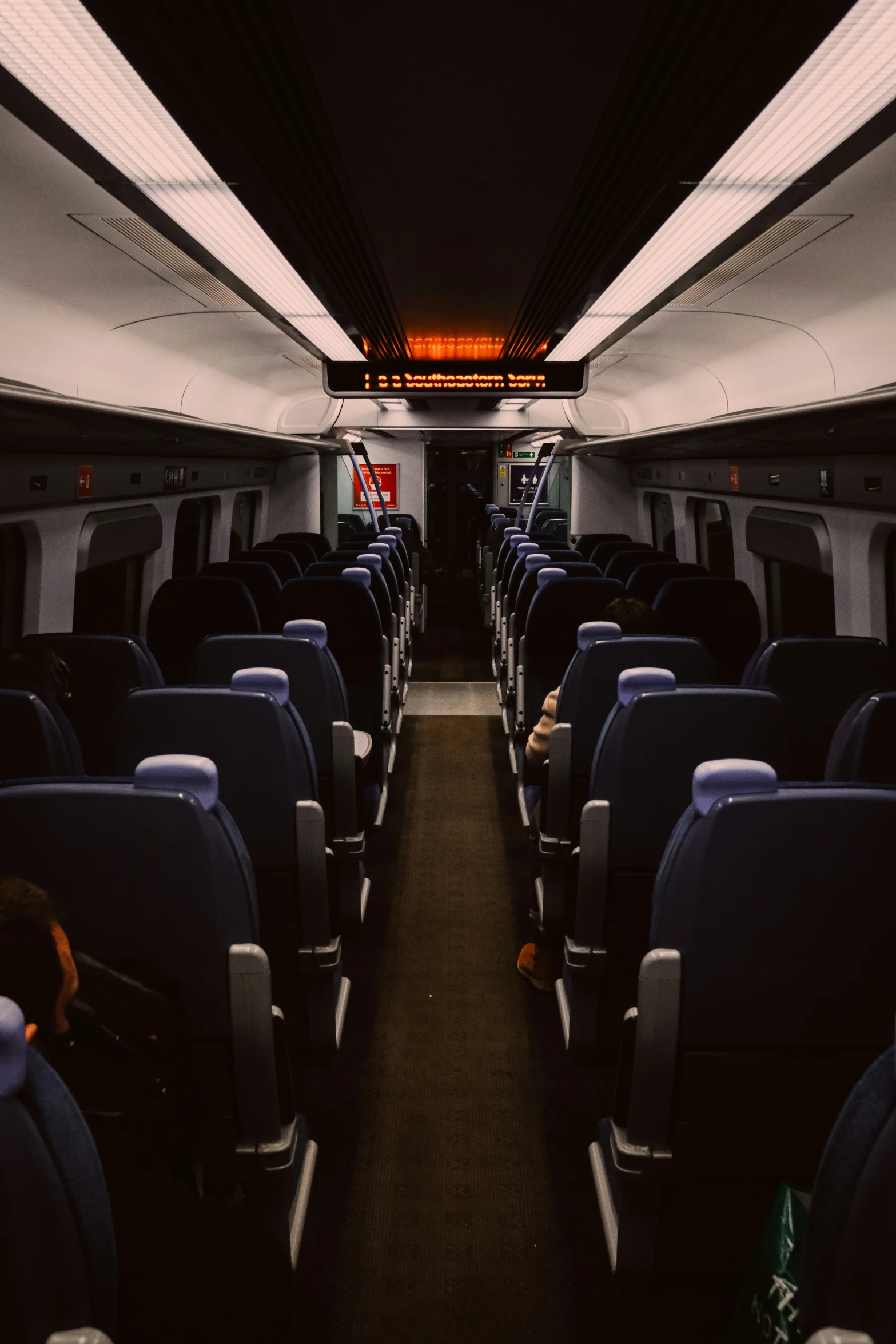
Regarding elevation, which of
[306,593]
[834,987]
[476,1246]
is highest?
[306,593]

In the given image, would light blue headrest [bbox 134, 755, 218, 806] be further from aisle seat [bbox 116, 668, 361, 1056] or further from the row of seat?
aisle seat [bbox 116, 668, 361, 1056]

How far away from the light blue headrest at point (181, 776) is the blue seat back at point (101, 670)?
1.72 metres

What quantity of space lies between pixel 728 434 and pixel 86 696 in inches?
151

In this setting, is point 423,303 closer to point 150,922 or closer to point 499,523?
point 150,922

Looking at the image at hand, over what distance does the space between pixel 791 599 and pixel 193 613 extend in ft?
15.1

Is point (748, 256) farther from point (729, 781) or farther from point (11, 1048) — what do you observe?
point (11, 1048)

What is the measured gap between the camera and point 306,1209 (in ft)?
8.71

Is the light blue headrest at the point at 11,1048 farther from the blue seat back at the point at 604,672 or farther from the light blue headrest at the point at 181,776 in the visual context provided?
the blue seat back at the point at 604,672

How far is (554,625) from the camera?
5.61m

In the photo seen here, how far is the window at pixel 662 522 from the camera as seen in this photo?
41.5 ft

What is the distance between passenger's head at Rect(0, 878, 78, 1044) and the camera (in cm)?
150

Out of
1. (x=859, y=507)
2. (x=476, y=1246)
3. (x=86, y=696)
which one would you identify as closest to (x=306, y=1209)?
(x=476, y=1246)

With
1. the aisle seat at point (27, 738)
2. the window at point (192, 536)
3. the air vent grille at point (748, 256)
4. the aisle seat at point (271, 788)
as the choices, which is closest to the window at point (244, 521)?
the window at point (192, 536)

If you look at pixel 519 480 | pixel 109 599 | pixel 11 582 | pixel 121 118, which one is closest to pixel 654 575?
pixel 109 599
